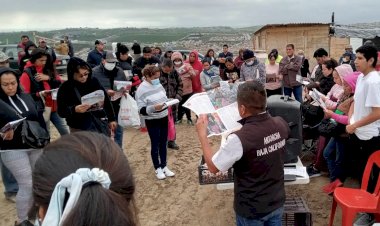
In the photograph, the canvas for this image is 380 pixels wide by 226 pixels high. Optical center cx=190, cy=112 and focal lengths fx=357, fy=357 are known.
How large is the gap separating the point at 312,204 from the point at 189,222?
146cm

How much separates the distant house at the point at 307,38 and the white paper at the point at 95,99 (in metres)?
13.3

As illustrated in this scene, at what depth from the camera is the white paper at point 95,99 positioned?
12.9 ft

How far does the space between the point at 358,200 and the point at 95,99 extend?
285cm

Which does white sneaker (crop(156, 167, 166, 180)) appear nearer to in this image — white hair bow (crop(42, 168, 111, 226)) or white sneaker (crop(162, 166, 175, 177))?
white sneaker (crop(162, 166, 175, 177))

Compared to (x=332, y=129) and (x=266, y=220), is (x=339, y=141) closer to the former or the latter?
(x=332, y=129)

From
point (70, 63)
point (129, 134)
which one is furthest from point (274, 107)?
point (129, 134)

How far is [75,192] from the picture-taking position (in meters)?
1.03

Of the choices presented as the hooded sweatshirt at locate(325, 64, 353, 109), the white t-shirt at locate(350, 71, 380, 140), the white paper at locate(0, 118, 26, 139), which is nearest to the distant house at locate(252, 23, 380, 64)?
the hooded sweatshirt at locate(325, 64, 353, 109)

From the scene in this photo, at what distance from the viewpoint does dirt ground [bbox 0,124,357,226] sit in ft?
13.3

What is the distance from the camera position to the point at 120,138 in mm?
5449

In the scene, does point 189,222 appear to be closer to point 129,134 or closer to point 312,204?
point 312,204

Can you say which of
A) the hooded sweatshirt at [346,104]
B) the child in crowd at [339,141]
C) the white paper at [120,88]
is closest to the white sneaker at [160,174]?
the white paper at [120,88]

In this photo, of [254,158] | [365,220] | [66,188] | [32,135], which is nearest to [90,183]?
[66,188]

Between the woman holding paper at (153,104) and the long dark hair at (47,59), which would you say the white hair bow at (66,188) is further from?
the long dark hair at (47,59)
